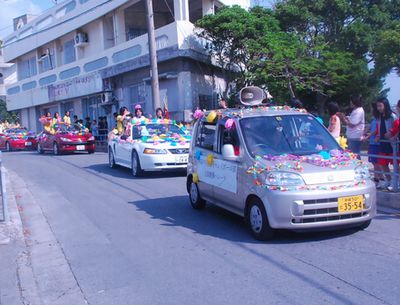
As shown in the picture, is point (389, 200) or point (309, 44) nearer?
point (389, 200)

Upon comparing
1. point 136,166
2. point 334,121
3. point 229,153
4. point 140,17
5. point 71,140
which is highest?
point 140,17

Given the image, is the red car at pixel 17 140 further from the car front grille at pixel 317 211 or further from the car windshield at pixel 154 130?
the car front grille at pixel 317 211

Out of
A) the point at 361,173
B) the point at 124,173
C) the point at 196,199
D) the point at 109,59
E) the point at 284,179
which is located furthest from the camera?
the point at 109,59

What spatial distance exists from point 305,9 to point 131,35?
449 inches

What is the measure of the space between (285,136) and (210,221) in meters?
1.93

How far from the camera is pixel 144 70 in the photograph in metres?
27.1

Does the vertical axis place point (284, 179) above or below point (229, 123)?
below

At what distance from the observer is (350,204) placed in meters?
6.43

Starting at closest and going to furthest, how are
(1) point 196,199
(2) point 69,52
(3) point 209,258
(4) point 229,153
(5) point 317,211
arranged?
(3) point 209,258 < (5) point 317,211 < (4) point 229,153 < (1) point 196,199 < (2) point 69,52

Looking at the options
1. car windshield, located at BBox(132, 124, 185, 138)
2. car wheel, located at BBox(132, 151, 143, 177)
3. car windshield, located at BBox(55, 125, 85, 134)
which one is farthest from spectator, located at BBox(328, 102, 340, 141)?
car windshield, located at BBox(55, 125, 85, 134)

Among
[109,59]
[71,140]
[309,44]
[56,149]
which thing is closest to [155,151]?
[71,140]

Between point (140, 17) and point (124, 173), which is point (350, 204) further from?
point (140, 17)

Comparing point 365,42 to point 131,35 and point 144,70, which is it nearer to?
point 144,70

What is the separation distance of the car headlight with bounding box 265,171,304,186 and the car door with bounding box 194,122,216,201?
1.86 m
